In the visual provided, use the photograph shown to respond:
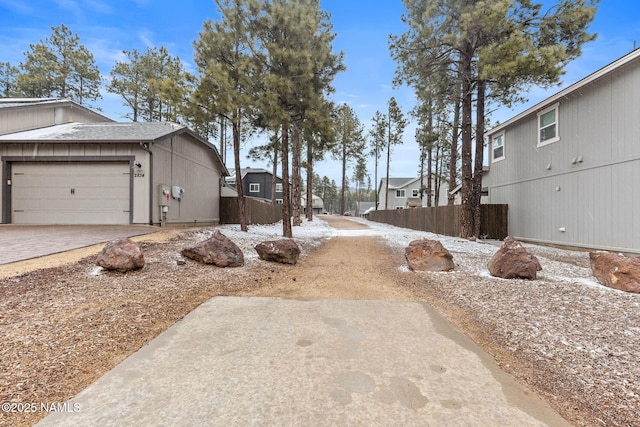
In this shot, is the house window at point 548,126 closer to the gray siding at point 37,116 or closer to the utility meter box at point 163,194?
the utility meter box at point 163,194

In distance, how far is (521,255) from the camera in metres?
5.54

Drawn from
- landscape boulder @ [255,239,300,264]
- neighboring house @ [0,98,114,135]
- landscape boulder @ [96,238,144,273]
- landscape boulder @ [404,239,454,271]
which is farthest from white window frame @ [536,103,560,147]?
neighboring house @ [0,98,114,135]

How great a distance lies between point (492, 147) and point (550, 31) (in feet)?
20.2

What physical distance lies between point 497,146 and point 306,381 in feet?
51.1

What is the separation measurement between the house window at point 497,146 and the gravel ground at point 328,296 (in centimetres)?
913

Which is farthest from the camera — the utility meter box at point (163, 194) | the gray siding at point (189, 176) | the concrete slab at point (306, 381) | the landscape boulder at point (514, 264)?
the gray siding at point (189, 176)

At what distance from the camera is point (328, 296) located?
176 inches

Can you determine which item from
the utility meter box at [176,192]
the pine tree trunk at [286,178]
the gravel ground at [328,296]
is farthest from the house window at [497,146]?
the utility meter box at [176,192]

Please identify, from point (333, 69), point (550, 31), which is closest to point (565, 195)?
point (550, 31)

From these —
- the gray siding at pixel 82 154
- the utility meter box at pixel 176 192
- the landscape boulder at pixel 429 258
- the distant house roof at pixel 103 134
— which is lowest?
the landscape boulder at pixel 429 258

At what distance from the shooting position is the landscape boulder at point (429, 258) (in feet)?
20.5

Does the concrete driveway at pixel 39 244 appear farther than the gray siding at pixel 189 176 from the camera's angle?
No

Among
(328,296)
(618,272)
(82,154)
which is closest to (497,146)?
(618,272)

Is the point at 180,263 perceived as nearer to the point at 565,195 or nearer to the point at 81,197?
the point at 81,197
